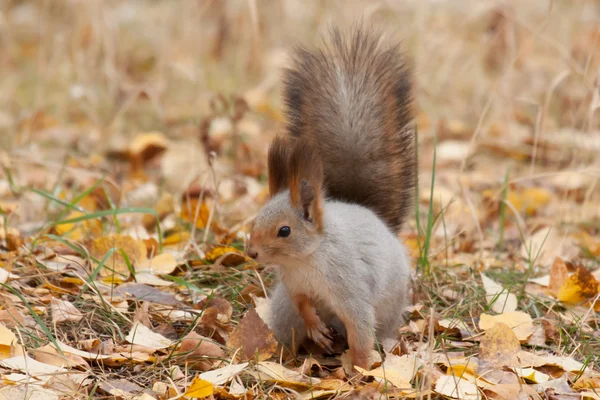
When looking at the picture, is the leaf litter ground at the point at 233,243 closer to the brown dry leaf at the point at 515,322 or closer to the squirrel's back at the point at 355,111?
the brown dry leaf at the point at 515,322

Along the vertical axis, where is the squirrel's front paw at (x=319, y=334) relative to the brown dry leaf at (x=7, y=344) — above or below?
below

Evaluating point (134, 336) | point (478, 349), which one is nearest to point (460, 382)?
point (478, 349)

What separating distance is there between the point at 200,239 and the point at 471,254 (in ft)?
2.68

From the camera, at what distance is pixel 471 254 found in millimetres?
2396

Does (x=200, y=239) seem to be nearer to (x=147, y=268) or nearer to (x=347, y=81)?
(x=147, y=268)

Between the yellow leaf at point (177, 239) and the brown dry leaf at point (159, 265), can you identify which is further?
the yellow leaf at point (177, 239)

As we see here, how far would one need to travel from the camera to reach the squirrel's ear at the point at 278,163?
1583 mm

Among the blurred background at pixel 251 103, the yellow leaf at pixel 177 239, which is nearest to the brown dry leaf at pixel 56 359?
the yellow leaf at pixel 177 239

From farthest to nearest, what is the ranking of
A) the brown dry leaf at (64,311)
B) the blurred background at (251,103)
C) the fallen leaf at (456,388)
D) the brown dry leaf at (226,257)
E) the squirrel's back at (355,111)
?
1. the blurred background at (251,103)
2. the brown dry leaf at (226,257)
3. the squirrel's back at (355,111)
4. the brown dry leaf at (64,311)
5. the fallen leaf at (456,388)

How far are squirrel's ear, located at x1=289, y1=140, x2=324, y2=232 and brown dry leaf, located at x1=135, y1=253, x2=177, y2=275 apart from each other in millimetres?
540

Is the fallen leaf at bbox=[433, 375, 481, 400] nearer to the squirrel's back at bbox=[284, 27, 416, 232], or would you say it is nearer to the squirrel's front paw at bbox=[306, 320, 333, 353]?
the squirrel's front paw at bbox=[306, 320, 333, 353]

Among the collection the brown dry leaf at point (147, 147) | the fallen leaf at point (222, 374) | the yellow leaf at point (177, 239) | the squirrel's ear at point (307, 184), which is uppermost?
the squirrel's ear at point (307, 184)

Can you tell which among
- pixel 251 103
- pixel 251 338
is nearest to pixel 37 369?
pixel 251 338

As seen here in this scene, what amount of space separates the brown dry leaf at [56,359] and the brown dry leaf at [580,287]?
1156mm
